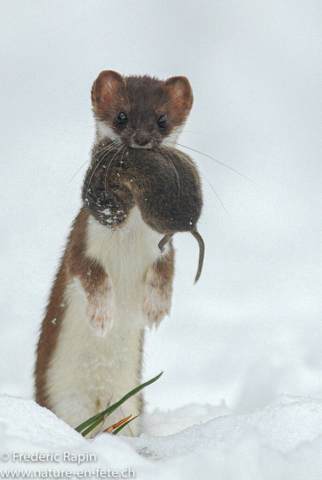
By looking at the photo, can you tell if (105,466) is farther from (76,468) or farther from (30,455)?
(30,455)

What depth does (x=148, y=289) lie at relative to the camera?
13.8ft

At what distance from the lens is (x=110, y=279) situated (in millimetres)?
4105

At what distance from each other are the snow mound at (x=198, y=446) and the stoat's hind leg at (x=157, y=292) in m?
1.36

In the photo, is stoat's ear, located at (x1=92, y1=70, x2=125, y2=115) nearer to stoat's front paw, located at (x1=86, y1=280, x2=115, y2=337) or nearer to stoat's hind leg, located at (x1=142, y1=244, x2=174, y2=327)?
stoat's hind leg, located at (x1=142, y1=244, x2=174, y2=327)

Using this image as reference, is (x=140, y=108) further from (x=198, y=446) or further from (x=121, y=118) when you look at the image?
(x=198, y=446)

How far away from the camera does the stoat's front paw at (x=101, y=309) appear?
4004mm

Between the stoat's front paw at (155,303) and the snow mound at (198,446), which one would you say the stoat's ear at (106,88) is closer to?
the stoat's front paw at (155,303)

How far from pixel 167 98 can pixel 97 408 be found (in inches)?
90.1

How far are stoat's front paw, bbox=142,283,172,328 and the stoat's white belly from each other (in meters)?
0.14

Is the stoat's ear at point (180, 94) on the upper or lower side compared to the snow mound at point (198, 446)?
upper

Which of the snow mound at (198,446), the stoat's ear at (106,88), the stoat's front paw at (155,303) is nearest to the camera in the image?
the snow mound at (198,446)

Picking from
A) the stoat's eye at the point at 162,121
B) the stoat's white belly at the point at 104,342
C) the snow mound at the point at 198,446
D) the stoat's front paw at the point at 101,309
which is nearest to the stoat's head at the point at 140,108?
the stoat's eye at the point at 162,121

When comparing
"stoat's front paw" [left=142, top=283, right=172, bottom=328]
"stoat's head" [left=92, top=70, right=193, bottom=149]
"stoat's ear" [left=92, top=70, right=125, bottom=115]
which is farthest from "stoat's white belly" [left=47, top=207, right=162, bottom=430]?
"stoat's ear" [left=92, top=70, right=125, bottom=115]

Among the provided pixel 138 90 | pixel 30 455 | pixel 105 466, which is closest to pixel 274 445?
pixel 105 466
